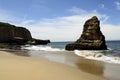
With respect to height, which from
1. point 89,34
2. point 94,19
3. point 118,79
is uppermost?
point 94,19

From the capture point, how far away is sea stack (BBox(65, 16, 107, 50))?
41.6 meters

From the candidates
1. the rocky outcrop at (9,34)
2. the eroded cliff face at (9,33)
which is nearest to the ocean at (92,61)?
the rocky outcrop at (9,34)

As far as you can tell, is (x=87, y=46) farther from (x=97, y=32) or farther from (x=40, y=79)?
(x=40, y=79)

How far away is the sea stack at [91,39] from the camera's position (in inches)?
1638

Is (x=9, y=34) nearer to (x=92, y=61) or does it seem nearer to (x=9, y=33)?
(x=9, y=33)

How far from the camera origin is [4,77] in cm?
798

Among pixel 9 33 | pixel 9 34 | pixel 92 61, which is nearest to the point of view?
pixel 92 61

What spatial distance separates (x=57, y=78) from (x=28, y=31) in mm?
81387

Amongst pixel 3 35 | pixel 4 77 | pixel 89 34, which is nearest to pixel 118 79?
pixel 4 77

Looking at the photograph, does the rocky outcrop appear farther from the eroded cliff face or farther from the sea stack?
the sea stack

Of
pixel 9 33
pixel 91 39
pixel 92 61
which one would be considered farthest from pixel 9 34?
pixel 92 61

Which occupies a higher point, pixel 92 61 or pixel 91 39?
pixel 91 39

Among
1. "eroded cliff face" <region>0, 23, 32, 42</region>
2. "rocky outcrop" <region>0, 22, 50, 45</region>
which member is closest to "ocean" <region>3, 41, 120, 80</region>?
"rocky outcrop" <region>0, 22, 50, 45</region>

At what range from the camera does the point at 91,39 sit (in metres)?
43.5
